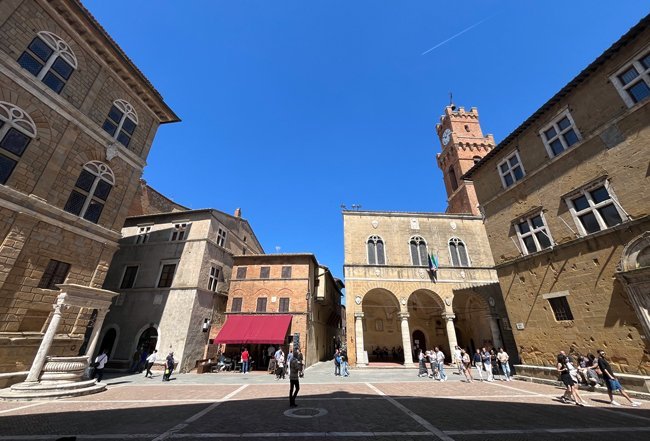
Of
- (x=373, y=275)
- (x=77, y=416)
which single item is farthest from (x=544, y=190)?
(x=77, y=416)

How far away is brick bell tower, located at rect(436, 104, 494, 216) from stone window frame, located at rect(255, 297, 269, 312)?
2549 cm

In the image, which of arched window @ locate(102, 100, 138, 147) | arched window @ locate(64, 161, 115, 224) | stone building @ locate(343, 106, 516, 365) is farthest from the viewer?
stone building @ locate(343, 106, 516, 365)

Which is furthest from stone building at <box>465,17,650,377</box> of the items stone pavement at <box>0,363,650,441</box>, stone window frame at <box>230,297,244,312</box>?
stone window frame at <box>230,297,244,312</box>

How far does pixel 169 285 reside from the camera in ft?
65.2

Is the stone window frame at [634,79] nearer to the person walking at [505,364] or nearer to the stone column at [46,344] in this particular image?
the person walking at [505,364]

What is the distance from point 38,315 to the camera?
1150 cm

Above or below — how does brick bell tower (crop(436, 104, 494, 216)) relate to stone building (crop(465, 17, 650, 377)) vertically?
above

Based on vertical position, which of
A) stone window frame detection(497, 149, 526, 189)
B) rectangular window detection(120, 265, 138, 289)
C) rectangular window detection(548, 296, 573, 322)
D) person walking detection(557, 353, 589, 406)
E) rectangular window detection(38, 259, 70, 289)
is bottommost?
person walking detection(557, 353, 589, 406)

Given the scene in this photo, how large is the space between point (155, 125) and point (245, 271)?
1314cm

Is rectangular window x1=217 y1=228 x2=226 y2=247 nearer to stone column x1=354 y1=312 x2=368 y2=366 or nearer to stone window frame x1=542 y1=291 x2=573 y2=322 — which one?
stone column x1=354 y1=312 x2=368 y2=366

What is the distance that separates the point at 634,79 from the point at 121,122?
2488 cm

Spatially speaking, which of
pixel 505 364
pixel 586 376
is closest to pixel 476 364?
pixel 505 364

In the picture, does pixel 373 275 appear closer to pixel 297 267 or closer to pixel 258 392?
pixel 297 267

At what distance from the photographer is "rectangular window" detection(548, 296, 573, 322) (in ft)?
38.3
